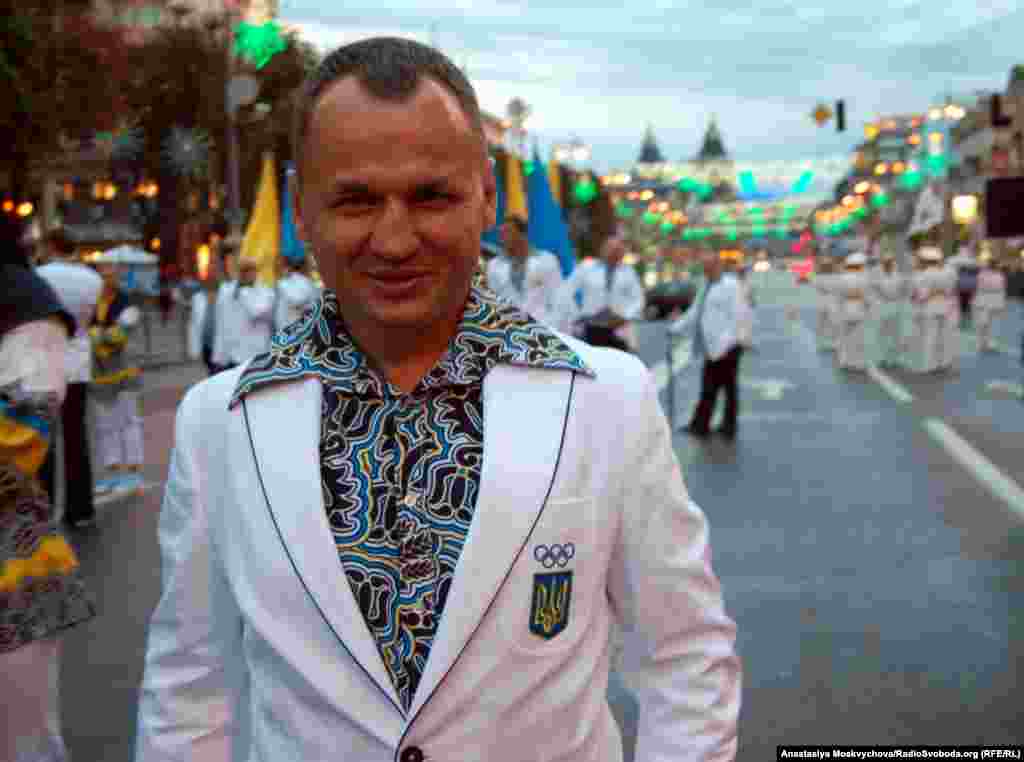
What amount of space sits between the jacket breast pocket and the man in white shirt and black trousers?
13.8 meters

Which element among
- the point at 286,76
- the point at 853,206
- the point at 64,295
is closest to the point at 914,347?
the point at 64,295

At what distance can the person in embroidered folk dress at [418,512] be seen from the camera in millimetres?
1941

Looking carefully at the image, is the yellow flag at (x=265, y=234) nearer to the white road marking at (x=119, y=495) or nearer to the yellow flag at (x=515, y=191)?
the yellow flag at (x=515, y=191)

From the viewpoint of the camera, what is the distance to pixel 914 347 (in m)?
25.6

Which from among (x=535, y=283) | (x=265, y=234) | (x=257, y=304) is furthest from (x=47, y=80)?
(x=535, y=283)

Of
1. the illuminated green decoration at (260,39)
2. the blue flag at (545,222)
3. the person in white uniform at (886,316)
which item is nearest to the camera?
the blue flag at (545,222)

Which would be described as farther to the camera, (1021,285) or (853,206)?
(853,206)

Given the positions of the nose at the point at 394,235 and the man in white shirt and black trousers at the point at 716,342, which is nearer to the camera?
the nose at the point at 394,235

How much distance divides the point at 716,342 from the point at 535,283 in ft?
6.47

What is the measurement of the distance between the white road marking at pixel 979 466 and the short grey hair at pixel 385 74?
28.7 feet

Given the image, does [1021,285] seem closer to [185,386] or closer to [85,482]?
[185,386]

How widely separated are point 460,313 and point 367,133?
302mm

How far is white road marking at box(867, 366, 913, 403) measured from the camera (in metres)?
19.8

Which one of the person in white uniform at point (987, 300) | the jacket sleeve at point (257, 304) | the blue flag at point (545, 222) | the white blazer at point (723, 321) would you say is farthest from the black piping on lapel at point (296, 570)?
the person in white uniform at point (987, 300)
